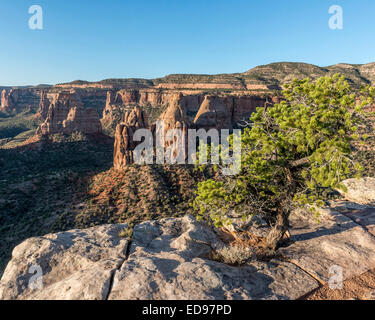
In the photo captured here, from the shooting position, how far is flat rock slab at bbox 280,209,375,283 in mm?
9547

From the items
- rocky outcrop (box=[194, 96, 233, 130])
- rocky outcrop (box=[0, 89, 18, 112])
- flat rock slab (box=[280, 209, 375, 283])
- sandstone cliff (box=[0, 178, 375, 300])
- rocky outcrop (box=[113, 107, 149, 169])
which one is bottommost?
flat rock slab (box=[280, 209, 375, 283])

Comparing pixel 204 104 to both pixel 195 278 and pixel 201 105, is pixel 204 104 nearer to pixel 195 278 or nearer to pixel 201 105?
pixel 201 105

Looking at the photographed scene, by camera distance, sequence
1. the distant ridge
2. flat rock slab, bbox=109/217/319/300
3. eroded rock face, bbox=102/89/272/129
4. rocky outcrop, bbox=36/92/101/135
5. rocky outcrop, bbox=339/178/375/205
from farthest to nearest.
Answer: the distant ridge → rocky outcrop, bbox=36/92/101/135 → eroded rock face, bbox=102/89/272/129 → rocky outcrop, bbox=339/178/375/205 → flat rock slab, bbox=109/217/319/300

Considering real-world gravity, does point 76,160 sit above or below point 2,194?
above

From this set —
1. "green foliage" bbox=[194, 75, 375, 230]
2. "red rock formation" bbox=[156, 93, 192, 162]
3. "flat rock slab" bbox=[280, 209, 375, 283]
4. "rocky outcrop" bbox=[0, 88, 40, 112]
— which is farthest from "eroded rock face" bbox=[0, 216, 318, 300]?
"rocky outcrop" bbox=[0, 88, 40, 112]

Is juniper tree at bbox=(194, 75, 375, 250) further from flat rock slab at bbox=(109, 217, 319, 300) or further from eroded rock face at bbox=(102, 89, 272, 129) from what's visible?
flat rock slab at bbox=(109, 217, 319, 300)

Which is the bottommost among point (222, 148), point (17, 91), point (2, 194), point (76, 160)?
point (2, 194)

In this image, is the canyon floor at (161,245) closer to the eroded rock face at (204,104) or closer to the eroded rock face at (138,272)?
the eroded rock face at (138,272)

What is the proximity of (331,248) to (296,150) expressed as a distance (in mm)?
5326

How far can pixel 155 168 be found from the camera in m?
44.2

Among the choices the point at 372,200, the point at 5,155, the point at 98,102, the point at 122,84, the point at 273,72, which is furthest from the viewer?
the point at 122,84

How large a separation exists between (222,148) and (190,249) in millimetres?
5344
